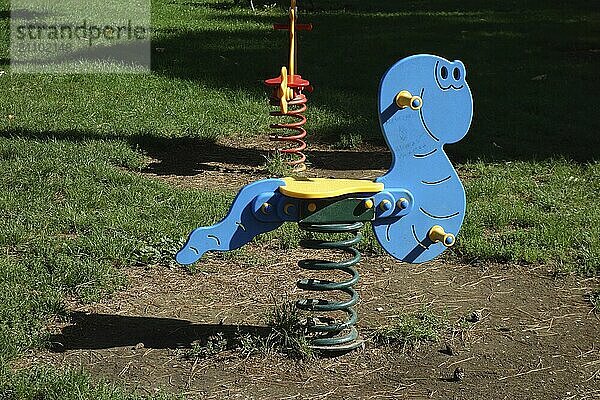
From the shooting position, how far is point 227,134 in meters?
9.21

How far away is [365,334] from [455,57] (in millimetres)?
8958

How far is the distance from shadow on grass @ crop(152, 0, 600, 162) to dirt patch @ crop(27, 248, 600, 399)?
3.01 meters

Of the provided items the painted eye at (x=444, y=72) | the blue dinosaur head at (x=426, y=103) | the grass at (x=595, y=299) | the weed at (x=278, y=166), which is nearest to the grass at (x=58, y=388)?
the blue dinosaur head at (x=426, y=103)

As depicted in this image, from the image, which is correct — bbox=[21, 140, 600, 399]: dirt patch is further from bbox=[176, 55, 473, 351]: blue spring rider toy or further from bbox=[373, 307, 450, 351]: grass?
bbox=[176, 55, 473, 351]: blue spring rider toy

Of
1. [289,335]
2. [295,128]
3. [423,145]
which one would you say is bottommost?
[289,335]

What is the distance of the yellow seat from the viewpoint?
4.19 m

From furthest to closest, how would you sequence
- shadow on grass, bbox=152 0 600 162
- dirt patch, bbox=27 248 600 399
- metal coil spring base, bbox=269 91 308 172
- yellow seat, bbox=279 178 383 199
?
shadow on grass, bbox=152 0 600 162, metal coil spring base, bbox=269 91 308 172, dirt patch, bbox=27 248 600 399, yellow seat, bbox=279 178 383 199

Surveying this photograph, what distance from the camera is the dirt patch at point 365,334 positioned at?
14.2ft

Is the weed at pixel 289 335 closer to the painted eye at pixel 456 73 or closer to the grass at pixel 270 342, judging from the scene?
the grass at pixel 270 342

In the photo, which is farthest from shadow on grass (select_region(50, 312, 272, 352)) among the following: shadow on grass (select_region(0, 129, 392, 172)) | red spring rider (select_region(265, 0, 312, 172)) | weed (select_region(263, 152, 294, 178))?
shadow on grass (select_region(0, 129, 392, 172))

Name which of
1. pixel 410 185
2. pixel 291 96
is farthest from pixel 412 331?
pixel 291 96

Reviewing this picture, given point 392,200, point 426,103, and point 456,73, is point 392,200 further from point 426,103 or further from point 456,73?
point 456,73

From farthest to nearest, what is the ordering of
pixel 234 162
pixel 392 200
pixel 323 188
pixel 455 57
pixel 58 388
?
pixel 455 57
pixel 234 162
pixel 392 200
pixel 323 188
pixel 58 388

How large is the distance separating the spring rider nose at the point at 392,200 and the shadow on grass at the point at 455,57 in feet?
12.5
